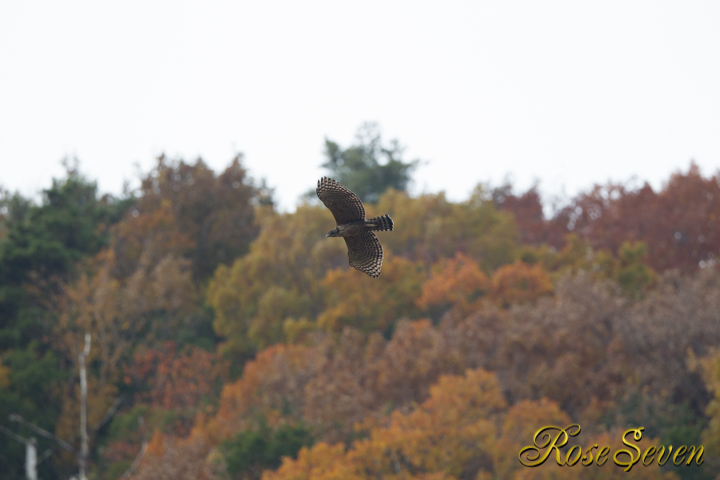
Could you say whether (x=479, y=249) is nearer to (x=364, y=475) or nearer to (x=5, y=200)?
(x=364, y=475)

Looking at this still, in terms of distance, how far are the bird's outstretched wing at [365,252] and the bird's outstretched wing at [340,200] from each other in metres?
0.20

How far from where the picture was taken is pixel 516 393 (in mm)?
23812

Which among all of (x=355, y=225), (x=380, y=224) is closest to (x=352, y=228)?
(x=355, y=225)

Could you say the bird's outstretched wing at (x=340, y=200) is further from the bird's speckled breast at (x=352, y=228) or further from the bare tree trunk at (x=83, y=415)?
the bare tree trunk at (x=83, y=415)

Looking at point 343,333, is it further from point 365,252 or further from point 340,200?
point 340,200

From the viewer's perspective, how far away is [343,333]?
28734mm

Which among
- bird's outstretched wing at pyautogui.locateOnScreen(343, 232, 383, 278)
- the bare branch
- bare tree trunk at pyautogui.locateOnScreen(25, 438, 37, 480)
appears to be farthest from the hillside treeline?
bird's outstretched wing at pyautogui.locateOnScreen(343, 232, 383, 278)

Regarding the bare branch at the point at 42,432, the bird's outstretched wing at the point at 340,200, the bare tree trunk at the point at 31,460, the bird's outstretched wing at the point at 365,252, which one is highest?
the bird's outstretched wing at the point at 340,200

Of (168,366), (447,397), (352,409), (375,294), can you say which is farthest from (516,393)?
(168,366)

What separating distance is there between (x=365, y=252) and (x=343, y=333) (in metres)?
22.1

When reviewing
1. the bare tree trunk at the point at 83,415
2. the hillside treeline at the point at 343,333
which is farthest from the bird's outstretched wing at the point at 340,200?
the bare tree trunk at the point at 83,415

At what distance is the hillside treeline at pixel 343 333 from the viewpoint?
71.4ft

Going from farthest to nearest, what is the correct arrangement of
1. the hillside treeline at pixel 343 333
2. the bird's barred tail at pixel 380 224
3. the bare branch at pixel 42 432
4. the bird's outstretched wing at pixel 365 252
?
the bare branch at pixel 42 432 < the hillside treeline at pixel 343 333 < the bird's outstretched wing at pixel 365 252 < the bird's barred tail at pixel 380 224

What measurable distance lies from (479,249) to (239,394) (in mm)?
11579
